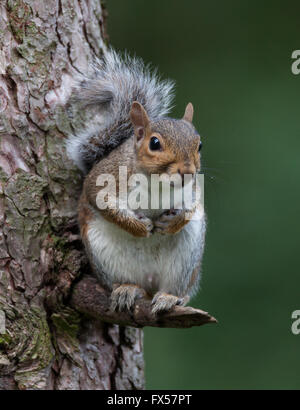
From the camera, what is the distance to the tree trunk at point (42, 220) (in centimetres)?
161

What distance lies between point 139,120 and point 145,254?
14.8 inches

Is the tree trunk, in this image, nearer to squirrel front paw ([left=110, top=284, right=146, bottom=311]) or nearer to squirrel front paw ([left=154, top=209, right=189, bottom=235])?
squirrel front paw ([left=110, top=284, right=146, bottom=311])

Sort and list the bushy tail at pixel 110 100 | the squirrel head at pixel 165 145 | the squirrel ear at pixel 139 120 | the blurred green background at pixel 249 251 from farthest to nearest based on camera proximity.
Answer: the blurred green background at pixel 249 251 < the bushy tail at pixel 110 100 < the squirrel ear at pixel 139 120 < the squirrel head at pixel 165 145

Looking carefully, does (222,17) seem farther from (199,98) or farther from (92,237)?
(92,237)

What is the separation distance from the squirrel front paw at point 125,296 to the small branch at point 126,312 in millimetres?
19

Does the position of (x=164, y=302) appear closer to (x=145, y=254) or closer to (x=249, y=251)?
(x=145, y=254)

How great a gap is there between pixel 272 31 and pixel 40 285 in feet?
5.55

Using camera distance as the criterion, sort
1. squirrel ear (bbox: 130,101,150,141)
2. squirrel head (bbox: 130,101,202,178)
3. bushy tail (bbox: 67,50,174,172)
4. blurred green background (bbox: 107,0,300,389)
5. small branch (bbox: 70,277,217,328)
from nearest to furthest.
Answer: small branch (bbox: 70,277,217,328), squirrel head (bbox: 130,101,202,178), squirrel ear (bbox: 130,101,150,141), bushy tail (bbox: 67,50,174,172), blurred green background (bbox: 107,0,300,389)

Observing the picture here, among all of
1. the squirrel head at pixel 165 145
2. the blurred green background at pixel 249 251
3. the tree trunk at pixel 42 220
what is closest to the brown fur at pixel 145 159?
the squirrel head at pixel 165 145

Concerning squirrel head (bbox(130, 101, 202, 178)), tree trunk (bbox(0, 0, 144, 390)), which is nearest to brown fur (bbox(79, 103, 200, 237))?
squirrel head (bbox(130, 101, 202, 178))

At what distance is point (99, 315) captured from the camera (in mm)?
1647

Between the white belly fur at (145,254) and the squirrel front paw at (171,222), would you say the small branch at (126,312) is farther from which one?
the squirrel front paw at (171,222)

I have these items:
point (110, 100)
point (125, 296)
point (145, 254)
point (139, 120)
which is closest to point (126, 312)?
point (125, 296)

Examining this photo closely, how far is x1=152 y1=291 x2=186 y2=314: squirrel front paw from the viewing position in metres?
1.49
